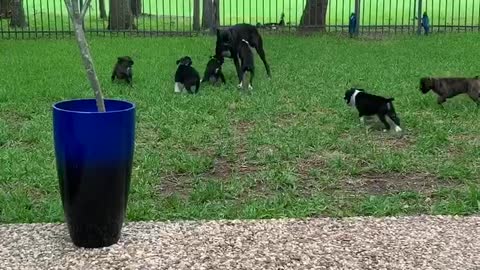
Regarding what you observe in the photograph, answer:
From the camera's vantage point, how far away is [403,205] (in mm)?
5285

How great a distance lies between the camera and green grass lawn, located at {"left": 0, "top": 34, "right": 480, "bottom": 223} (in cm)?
534

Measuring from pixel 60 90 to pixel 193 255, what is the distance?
6293 mm

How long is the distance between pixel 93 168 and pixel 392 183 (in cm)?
267

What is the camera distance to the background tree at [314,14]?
19.8 metres

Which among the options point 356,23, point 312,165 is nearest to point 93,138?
point 312,165

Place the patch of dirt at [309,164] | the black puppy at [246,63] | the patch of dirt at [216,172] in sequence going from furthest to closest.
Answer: the black puppy at [246,63] < the patch of dirt at [309,164] < the patch of dirt at [216,172]

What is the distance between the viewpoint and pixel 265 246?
14.3 ft

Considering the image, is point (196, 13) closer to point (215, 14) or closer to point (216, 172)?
point (215, 14)

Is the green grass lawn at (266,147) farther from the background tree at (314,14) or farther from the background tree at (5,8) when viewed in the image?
the background tree at (5,8)

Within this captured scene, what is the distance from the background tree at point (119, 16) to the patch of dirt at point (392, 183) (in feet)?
48.9

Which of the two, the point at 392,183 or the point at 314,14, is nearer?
the point at 392,183

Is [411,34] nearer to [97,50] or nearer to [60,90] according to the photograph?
[97,50]

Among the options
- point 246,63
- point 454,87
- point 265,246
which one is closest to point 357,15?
point 246,63

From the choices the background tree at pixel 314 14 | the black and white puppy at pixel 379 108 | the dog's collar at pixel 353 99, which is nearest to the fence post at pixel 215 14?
the background tree at pixel 314 14
